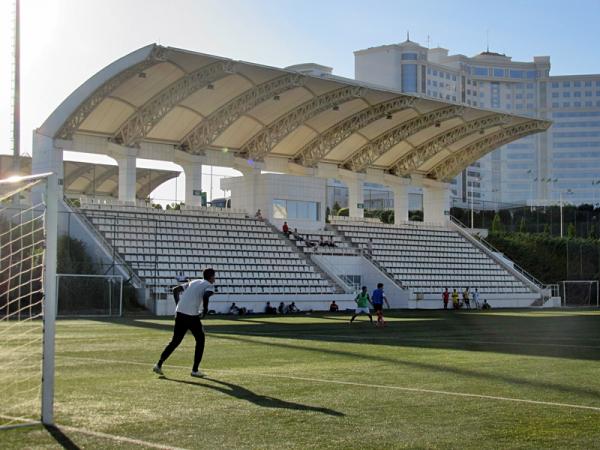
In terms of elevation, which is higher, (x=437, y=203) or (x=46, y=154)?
(x=46, y=154)

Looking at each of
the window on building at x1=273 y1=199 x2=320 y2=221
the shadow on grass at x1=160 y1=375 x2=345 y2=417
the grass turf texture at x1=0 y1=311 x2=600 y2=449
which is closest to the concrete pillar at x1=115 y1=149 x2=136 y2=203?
the window on building at x1=273 y1=199 x2=320 y2=221

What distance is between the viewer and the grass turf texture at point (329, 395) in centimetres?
920

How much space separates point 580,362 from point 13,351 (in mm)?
11288

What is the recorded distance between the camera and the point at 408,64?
646ft

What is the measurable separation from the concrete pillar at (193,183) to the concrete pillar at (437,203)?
22.2 m

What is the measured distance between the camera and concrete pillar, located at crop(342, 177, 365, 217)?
66.7 metres

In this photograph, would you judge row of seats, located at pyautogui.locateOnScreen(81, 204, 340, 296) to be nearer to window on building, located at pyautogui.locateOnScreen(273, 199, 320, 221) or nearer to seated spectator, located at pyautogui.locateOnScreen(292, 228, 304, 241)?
seated spectator, located at pyautogui.locateOnScreen(292, 228, 304, 241)

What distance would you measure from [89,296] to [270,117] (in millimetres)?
19577

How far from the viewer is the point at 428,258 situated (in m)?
63.4

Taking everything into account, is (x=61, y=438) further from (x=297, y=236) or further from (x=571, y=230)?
(x=571, y=230)

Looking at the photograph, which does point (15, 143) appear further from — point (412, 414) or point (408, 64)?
point (408, 64)

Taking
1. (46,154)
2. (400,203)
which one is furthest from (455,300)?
(46,154)

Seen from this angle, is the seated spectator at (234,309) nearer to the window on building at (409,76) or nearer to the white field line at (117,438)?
the white field line at (117,438)

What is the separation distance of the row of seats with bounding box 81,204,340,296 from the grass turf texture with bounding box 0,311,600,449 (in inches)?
994
